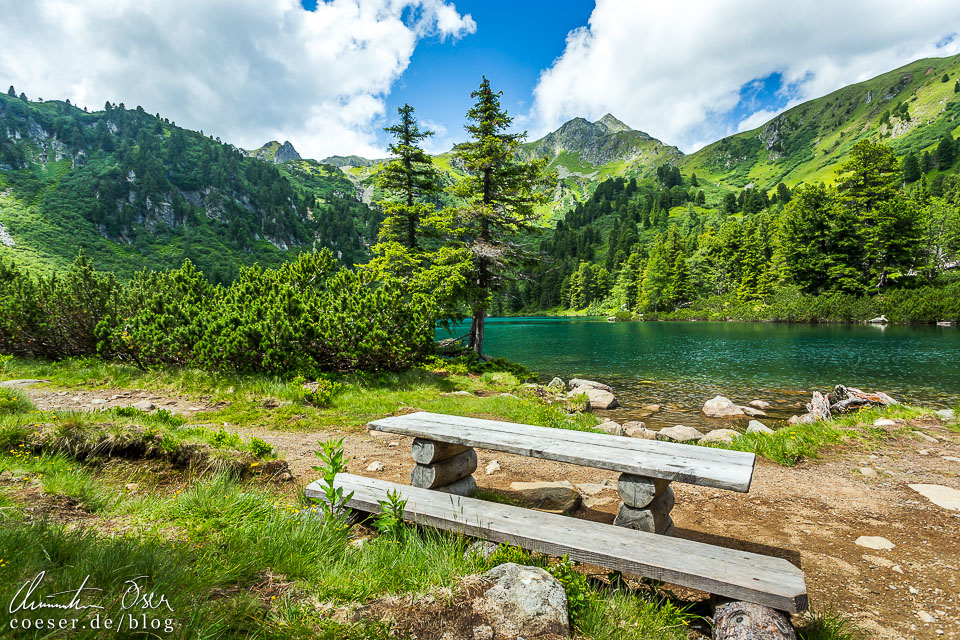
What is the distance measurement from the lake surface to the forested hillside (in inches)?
3602

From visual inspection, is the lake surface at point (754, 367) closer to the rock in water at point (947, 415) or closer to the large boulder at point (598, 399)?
the large boulder at point (598, 399)

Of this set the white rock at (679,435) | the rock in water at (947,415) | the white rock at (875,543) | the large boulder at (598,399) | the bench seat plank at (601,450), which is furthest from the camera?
the large boulder at (598,399)

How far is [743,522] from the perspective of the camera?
4781 millimetres

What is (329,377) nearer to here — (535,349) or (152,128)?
(535,349)

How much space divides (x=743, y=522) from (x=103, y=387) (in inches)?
596

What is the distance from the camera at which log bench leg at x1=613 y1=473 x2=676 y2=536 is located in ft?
11.7

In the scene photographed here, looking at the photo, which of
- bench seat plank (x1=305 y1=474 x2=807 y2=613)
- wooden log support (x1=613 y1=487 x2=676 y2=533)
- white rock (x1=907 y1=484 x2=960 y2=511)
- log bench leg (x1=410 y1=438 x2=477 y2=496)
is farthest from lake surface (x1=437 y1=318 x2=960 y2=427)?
bench seat plank (x1=305 y1=474 x2=807 y2=613)

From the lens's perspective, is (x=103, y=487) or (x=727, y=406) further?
(x=727, y=406)

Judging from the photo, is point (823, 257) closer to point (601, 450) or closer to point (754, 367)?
point (754, 367)

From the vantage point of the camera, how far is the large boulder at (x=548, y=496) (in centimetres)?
503

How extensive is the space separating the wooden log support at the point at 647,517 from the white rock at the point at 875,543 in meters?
2.23

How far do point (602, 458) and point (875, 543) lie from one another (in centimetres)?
323

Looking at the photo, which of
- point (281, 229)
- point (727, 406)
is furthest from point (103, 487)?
point (281, 229)

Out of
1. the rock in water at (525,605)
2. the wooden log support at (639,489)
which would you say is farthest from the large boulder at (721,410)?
the rock in water at (525,605)
